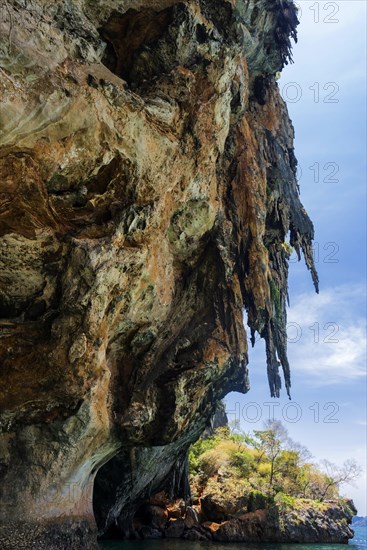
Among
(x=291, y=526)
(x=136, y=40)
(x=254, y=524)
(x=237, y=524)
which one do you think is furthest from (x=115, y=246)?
(x=291, y=526)

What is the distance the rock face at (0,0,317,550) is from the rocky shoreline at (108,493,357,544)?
5.66 m

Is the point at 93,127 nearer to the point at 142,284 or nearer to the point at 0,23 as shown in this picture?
the point at 0,23

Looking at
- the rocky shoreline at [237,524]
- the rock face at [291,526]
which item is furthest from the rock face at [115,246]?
the rock face at [291,526]

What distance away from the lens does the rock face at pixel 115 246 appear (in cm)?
1029

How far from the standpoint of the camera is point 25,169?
9969mm

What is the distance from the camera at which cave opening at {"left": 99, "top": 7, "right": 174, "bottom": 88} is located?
47.1 ft

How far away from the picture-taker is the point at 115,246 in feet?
37.3

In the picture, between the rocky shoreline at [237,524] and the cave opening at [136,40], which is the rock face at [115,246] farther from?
the rocky shoreline at [237,524]

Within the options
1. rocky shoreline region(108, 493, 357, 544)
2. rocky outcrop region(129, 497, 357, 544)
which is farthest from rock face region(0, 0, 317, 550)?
rocky outcrop region(129, 497, 357, 544)

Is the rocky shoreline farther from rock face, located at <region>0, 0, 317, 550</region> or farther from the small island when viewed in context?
rock face, located at <region>0, 0, 317, 550</region>

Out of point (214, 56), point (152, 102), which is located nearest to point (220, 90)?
point (214, 56)

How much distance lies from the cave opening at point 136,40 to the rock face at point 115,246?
0.15ft

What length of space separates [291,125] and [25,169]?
16.7m

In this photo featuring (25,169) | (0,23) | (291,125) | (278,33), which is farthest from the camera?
(291,125)
